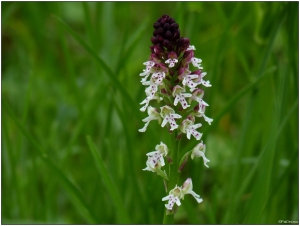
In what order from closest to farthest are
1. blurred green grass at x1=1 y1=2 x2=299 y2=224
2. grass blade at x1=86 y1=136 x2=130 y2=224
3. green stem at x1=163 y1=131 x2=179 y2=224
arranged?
green stem at x1=163 y1=131 x2=179 y2=224
grass blade at x1=86 y1=136 x2=130 y2=224
blurred green grass at x1=1 y1=2 x2=299 y2=224

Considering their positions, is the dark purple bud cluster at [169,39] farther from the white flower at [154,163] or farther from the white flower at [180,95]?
the white flower at [154,163]

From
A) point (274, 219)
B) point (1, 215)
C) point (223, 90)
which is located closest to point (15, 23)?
point (223, 90)

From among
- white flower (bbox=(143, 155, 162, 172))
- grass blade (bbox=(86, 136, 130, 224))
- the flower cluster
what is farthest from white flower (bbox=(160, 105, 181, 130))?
grass blade (bbox=(86, 136, 130, 224))

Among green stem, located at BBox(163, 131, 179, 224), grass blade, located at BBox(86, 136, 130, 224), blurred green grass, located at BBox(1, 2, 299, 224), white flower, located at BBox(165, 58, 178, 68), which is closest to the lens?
white flower, located at BBox(165, 58, 178, 68)

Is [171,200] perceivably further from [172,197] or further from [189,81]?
[189,81]

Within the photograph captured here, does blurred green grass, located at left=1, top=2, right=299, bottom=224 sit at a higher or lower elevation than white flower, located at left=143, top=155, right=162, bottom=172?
higher

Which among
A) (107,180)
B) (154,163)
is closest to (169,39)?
(154,163)

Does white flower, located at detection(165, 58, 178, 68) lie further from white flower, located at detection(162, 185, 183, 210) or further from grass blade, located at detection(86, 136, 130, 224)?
grass blade, located at detection(86, 136, 130, 224)

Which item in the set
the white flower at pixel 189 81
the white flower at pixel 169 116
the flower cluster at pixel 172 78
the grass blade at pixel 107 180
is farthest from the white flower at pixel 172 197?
the grass blade at pixel 107 180

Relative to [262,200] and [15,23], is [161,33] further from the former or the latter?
[15,23]
